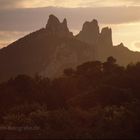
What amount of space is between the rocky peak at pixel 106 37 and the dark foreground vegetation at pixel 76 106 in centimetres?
9017

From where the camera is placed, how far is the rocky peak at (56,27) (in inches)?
5253

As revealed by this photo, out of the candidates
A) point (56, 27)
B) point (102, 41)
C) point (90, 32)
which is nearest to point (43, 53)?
point (56, 27)

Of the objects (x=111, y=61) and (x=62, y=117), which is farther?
(x=111, y=61)

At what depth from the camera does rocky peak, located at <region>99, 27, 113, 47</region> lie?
500 ft

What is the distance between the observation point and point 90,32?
152875 millimetres

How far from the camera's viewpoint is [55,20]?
13688 centimetres

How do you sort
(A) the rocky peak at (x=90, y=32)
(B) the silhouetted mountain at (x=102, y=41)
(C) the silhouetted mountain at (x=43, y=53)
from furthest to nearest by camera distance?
(A) the rocky peak at (x=90, y=32) → (B) the silhouetted mountain at (x=102, y=41) → (C) the silhouetted mountain at (x=43, y=53)

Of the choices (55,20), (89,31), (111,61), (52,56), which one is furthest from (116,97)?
(89,31)

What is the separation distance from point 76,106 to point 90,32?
382 ft

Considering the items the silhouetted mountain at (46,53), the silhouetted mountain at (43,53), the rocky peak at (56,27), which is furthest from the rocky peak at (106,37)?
the silhouetted mountain at (43,53)

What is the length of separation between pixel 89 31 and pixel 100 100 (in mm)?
113515

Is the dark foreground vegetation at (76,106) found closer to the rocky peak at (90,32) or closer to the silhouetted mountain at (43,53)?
the silhouetted mountain at (43,53)

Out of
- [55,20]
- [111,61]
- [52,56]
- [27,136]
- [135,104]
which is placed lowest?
[27,136]

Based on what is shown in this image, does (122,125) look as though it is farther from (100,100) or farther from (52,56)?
(52,56)
